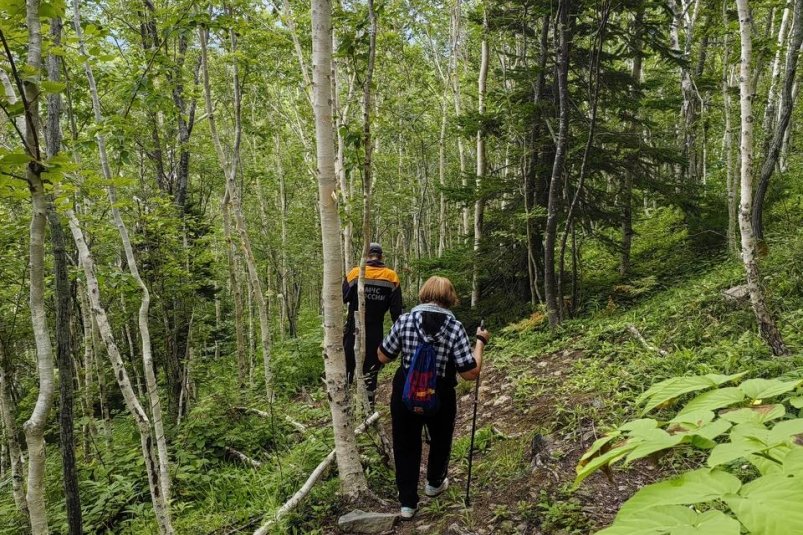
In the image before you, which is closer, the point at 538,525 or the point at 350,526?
the point at 538,525

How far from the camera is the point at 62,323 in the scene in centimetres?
427

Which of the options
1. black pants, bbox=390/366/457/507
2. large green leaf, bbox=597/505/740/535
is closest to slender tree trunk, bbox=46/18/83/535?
black pants, bbox=390/366/457/507

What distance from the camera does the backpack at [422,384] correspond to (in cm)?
386

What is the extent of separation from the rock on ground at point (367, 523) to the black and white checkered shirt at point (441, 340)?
50.5 inches

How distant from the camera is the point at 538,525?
11.5 feet

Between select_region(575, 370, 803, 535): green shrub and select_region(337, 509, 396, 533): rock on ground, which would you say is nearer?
select_region(575, 370, 803, 535): green shrub

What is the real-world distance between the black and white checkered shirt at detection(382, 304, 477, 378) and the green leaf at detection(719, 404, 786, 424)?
8.89ft

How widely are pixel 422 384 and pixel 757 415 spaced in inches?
111

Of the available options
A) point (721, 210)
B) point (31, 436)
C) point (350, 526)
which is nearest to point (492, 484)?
point (350, 526)

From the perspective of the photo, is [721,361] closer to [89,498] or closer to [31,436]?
[31,436]

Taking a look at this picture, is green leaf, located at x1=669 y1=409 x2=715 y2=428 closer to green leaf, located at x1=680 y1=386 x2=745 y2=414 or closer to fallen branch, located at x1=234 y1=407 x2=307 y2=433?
green leaf, located at x1=680 y1=386 x2=745 y2=414

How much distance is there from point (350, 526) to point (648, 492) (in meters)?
3.59

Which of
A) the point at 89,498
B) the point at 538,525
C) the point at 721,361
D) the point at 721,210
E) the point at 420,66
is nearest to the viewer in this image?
the point at 538,525

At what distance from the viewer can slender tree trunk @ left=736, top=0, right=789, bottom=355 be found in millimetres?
4859
